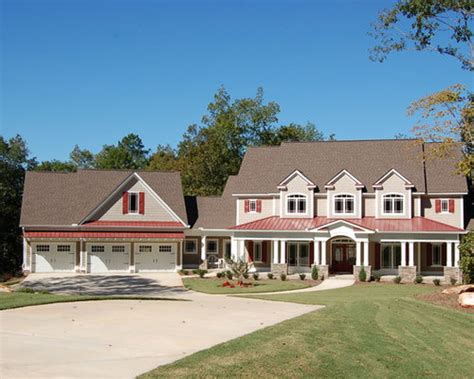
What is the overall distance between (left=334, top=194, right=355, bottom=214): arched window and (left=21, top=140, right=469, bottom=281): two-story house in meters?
0.07

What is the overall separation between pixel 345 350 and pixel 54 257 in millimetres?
35078

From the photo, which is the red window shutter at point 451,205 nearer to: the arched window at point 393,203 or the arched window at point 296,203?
the arched window at point 393,203

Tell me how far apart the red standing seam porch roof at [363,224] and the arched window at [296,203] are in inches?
32.7

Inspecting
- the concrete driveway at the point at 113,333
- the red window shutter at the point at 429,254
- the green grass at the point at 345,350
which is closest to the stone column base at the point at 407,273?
the red window shutter at the point at 429,254

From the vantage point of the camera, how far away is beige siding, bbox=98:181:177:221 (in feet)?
150

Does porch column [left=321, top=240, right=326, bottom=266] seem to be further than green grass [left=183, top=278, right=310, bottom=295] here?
Yes

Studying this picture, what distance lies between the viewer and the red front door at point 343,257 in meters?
44.1

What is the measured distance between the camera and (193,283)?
37500 millimetres

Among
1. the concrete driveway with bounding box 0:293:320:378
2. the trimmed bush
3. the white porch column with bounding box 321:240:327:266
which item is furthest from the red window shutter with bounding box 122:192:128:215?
the concrete driveway with bounding box 0:293:320:378

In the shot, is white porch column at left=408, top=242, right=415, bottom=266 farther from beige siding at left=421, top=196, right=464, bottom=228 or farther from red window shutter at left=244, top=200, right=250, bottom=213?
red window shutter at left=244, top=200, right=250, bottom=213

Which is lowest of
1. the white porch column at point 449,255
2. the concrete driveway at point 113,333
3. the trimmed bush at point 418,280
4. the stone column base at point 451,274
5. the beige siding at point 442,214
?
the trimmed bush at point 418,280

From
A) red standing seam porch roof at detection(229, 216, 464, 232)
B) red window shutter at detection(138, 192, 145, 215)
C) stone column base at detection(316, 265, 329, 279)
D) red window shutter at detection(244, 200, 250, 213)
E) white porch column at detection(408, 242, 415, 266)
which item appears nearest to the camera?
white porch column at detection(408, 242, 415, 266)

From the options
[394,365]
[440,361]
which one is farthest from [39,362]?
[440,361]

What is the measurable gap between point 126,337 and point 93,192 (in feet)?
115
